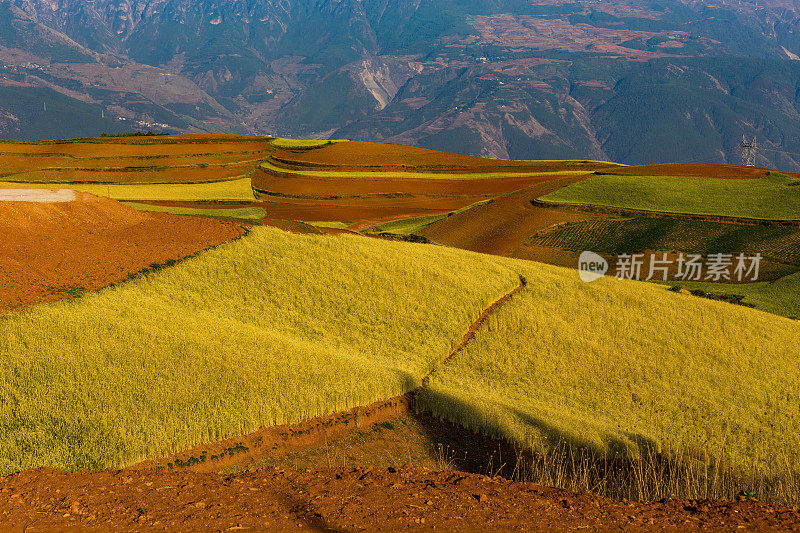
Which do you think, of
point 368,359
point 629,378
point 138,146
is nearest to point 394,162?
point 138,146

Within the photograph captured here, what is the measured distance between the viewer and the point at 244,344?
78.7ft

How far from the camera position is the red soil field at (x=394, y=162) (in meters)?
122

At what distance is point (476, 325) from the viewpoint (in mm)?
30812

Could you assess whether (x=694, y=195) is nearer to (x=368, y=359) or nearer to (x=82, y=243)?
(x=368, y=359)

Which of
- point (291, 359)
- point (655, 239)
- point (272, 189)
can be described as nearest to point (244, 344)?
point (291, 359)

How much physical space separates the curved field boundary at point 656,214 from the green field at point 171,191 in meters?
47.8

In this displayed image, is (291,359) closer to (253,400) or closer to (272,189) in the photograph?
(253,400)

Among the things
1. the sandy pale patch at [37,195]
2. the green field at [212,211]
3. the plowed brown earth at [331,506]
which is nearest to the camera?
the plowed brown earth at [331,506]

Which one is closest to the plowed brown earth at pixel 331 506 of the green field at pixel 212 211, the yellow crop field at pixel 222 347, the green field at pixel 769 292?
the yellow crop field at pixel 222 347

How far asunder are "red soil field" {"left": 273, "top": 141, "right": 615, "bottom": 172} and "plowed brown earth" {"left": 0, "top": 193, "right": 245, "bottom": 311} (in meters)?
82.4

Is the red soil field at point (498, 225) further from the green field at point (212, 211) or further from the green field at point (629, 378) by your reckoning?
the green field at point (629, 378)

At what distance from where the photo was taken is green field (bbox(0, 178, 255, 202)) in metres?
87.9

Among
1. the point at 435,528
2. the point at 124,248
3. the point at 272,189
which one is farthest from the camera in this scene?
the point at 272,189

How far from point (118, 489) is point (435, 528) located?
7.46m
